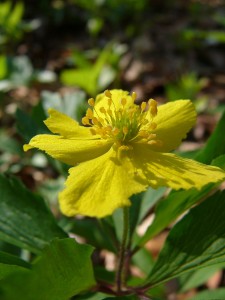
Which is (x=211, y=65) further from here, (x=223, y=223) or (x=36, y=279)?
(x=36, y=279)

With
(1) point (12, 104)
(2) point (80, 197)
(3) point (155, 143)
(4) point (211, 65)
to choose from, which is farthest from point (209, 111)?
(2) point (80, 197)

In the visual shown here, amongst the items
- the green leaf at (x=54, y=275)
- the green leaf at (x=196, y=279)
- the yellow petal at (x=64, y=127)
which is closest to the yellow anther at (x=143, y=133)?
the yellow petal at (x=64, y=127)

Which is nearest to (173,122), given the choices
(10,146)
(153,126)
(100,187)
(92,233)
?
(153,126)

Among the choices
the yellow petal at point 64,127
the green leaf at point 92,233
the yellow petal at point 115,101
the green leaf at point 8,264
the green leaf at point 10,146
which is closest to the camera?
the green leaf at point 8,264

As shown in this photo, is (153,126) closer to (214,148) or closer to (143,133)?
(143,133)

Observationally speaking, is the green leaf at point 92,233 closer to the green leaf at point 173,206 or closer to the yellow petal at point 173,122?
the green leaf at point 173,206

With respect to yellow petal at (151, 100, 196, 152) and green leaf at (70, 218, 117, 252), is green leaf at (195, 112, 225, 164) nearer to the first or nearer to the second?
yellow petal at (151, 100, 196, 152)

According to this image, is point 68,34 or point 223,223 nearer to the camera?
point 223,223
